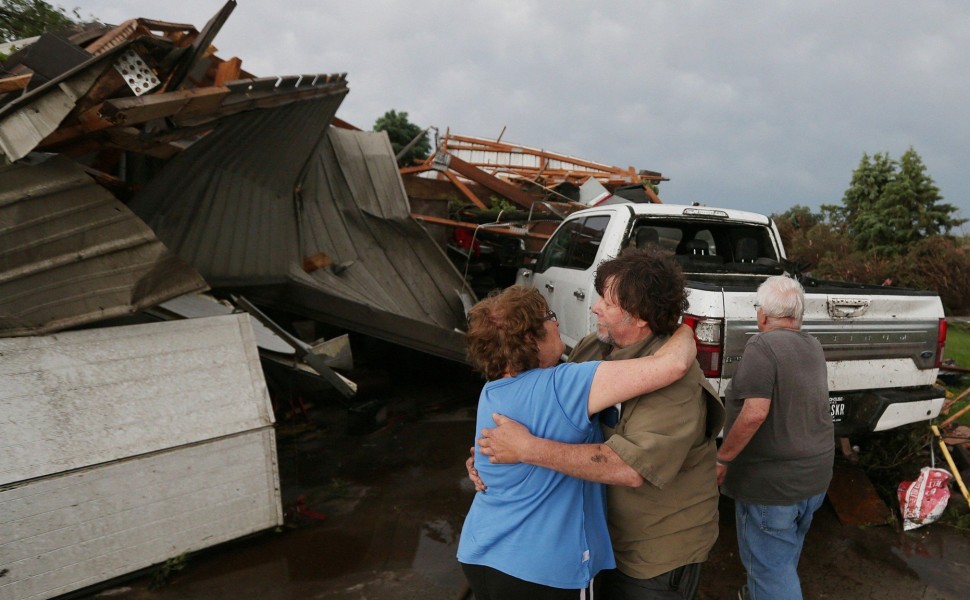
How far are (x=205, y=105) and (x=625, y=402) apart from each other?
2.77 meters

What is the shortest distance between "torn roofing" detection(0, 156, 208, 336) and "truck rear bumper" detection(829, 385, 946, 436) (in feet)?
13.1

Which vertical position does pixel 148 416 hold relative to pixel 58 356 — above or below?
below

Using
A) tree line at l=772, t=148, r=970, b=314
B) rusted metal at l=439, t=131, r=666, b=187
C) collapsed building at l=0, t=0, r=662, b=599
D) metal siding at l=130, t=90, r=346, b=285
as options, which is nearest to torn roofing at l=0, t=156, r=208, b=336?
collapsed building at l=0, t=0, r=662, b=599

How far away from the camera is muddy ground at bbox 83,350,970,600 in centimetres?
289

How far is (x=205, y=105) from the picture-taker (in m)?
2.96

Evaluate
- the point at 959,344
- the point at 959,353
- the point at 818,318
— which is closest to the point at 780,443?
the point at 818,318

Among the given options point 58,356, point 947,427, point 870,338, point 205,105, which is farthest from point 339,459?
point 947,427

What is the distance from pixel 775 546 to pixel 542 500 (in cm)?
131

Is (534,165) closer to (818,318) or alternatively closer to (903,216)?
(818,318)

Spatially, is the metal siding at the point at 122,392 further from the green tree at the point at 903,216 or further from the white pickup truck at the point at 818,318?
the green tree at the point at 903,216

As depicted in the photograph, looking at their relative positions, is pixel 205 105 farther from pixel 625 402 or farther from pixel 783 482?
pixel 783 482

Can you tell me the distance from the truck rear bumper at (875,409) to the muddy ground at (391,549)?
2.48 feet

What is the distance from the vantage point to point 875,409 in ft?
11.1

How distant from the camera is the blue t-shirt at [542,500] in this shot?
1427 mm
